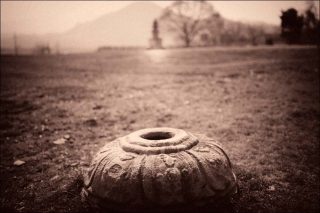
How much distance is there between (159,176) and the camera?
279 cm

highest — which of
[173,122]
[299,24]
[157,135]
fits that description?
[299,24]

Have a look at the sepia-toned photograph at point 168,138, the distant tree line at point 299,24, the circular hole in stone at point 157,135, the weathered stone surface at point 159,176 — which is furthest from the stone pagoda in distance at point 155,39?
the weathered stone surface at point 159,176

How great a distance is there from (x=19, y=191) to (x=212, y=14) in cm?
3467

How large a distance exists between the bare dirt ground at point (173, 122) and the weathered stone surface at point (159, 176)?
2.09 feet

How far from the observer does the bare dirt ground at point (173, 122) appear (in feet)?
13.2

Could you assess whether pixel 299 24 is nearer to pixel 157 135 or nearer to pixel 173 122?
pixel 173 122

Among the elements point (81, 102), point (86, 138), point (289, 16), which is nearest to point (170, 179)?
point (86, 138)

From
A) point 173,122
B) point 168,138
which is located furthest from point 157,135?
point 173,122

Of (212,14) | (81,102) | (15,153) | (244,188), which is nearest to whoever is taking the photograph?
(244,188)

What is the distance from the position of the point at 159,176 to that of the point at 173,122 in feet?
14.8

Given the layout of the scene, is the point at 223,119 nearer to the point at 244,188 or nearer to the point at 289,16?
the point at 289,16

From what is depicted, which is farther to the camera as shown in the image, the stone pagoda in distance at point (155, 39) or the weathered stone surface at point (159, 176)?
the stone pagoda in distance at point (155, 39)

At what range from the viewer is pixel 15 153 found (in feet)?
17.7

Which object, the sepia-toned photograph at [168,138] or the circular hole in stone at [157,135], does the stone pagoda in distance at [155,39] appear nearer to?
the sepia-toned photograph at [168,138]
